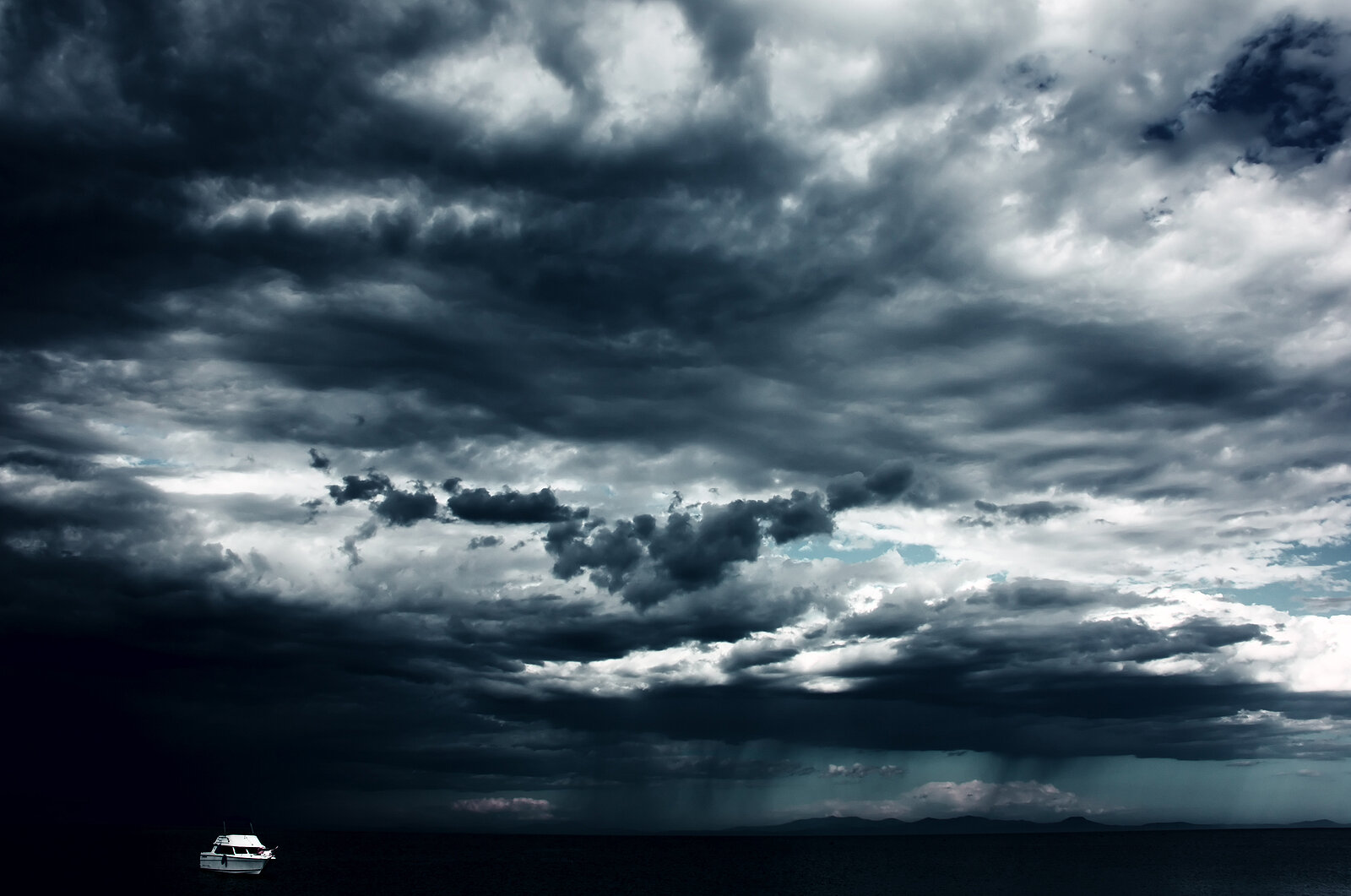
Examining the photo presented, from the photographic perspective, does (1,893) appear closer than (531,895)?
Yes

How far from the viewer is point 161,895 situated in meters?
178

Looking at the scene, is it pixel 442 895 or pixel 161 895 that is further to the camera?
pixel 442 895

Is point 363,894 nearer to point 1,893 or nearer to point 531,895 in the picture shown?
point 531,895

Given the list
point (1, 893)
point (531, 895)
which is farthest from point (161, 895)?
point (531, 895)

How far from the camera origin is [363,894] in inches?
7761

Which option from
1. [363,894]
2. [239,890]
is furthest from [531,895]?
[239,890]

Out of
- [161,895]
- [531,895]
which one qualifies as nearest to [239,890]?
[161,895]

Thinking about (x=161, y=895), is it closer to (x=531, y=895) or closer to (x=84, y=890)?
(x=84, y=890)

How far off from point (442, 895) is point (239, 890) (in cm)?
4040

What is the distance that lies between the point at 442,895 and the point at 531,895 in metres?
19.4

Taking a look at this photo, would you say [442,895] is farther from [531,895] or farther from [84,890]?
[84,890]

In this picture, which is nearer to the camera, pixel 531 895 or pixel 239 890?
pixel 239 890

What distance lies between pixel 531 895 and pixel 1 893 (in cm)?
10174

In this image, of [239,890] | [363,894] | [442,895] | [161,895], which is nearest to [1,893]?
[161,895]
